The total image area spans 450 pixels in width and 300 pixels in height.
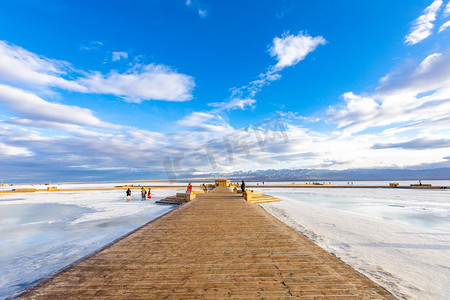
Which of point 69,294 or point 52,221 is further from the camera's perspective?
point 52,221

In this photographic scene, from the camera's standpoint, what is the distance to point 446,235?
9930mm

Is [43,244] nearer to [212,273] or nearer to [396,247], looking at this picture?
[212,273]

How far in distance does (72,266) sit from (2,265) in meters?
4.83

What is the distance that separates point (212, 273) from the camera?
3994mm

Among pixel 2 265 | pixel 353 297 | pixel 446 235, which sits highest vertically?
pixel 353 297

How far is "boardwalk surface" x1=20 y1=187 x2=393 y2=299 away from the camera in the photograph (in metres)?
3.32

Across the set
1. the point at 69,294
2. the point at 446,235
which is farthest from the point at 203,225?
Answer: the point at 446,235

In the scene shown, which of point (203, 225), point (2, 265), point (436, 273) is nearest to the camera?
point (436, 273)

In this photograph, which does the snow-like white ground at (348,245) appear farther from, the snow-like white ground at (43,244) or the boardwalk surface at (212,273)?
the boardwalk surface at (212,273)

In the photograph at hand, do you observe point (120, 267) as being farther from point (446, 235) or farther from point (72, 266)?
Result: point (446, 235)

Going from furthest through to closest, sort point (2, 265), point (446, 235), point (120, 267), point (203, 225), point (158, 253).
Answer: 1. point (446, 235)
2. point (203, 225)
3. point (2, 265)
4. point (158, 253)
5. point (120, 267)

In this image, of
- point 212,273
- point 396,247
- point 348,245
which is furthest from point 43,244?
point 396,247

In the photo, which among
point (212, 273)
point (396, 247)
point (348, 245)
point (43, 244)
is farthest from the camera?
point (43, 244)

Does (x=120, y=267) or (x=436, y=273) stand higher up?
(x=120, y=267)
